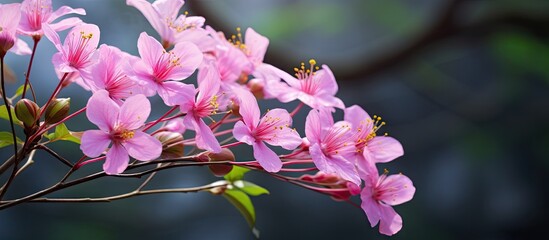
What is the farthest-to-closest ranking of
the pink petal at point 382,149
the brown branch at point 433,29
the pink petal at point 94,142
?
the brown branch at point 433,29, the pink petal at point 382,149, the pink petal at point 94,142

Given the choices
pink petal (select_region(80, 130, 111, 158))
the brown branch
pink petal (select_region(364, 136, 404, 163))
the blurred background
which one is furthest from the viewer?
the blurred background

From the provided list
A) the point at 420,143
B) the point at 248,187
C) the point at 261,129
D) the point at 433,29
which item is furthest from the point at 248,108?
the point at 420,143

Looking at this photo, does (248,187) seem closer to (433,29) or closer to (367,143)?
(367,143)

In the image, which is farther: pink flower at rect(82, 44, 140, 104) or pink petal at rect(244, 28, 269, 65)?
pink petal at rect(244, 28, 269, 65)

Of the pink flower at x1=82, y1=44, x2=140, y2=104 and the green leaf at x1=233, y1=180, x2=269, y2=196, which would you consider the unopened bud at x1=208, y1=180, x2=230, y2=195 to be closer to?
the green leaf at x1=233, y1=180, x2=269, y2=196

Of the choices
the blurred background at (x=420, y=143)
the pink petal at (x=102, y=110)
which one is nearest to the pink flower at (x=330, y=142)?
the pink petal at (x=102, y=110)

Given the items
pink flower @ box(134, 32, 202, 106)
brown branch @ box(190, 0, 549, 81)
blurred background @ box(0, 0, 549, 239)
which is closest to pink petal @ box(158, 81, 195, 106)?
pink flower @ box(134, 32, 202, 106)

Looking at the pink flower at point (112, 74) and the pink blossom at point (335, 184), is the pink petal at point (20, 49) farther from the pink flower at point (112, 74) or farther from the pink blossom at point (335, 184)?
the pink blossom at point (335, 184)
